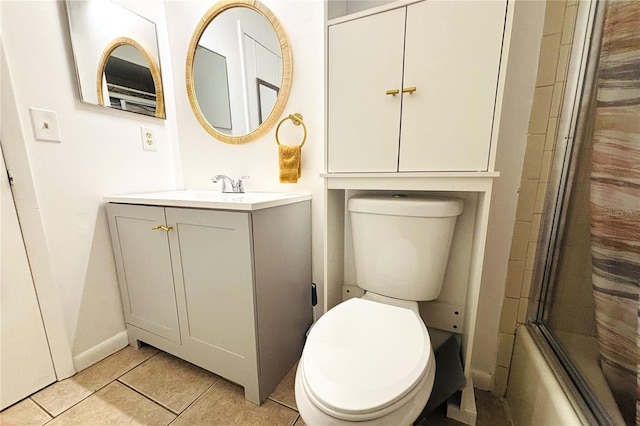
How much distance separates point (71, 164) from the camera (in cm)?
118

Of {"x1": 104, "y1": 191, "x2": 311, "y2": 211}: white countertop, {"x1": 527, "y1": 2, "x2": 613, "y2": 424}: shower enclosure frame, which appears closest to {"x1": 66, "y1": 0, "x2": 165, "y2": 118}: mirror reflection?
{"x1": 104, "y1": 191, "x2": 311, "y2": 211}: white countertop

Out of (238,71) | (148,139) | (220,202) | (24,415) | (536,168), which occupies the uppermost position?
(238,71)

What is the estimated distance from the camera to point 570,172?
85 cm

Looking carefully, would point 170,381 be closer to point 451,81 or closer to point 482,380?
point 482,380

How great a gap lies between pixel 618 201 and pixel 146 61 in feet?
6.70

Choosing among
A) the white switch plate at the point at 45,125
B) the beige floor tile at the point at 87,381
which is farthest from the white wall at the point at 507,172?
the white switch plate at the point at 45,125

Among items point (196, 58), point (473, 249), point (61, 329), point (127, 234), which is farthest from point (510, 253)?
point (61, 329)

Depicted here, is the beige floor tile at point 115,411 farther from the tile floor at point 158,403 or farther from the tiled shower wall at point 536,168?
the tiled shower wall at point 536,168

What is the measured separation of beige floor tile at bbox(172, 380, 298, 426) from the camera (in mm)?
978

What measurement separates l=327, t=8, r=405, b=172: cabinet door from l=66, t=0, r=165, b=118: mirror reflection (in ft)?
3.70

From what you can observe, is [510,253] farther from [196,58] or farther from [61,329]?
[61,329]

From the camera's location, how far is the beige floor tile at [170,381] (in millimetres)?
1077

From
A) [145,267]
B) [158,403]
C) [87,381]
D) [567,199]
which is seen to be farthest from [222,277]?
[567,199]

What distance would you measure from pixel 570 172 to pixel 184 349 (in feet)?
5.52
